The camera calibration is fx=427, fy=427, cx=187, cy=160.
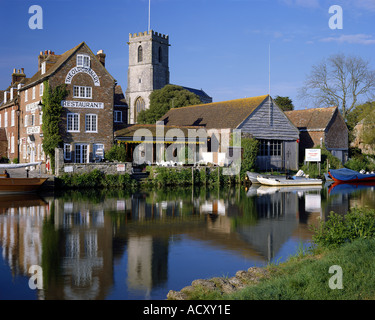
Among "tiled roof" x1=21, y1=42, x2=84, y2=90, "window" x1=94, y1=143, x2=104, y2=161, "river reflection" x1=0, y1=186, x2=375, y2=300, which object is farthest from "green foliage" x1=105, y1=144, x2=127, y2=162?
"river reflection" x1=0, y1=186, x2=375, y2=300

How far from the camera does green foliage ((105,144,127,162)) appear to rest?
109 feet

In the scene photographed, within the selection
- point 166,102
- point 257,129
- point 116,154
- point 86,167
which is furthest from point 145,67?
point 86,167

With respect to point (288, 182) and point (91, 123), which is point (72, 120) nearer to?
point (91, 123)

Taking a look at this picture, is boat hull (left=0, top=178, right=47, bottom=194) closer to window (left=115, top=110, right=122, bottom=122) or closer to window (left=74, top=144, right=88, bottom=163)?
window (left=74, top=144, right=88, bottom=163)

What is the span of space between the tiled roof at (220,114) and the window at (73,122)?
13167 millimetres

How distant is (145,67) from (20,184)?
68.2 meters

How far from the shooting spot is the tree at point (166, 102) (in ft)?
217

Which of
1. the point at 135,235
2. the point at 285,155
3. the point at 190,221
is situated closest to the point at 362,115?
the point at 285,155

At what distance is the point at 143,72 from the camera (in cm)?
9119

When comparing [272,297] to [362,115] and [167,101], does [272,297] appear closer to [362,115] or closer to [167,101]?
[362,115]

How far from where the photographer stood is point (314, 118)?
151 feet

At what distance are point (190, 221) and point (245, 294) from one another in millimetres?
9531

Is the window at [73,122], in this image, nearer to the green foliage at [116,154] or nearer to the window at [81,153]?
the window at [81,153]

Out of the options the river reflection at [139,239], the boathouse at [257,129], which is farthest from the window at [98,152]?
the river reflection at [139,239]
